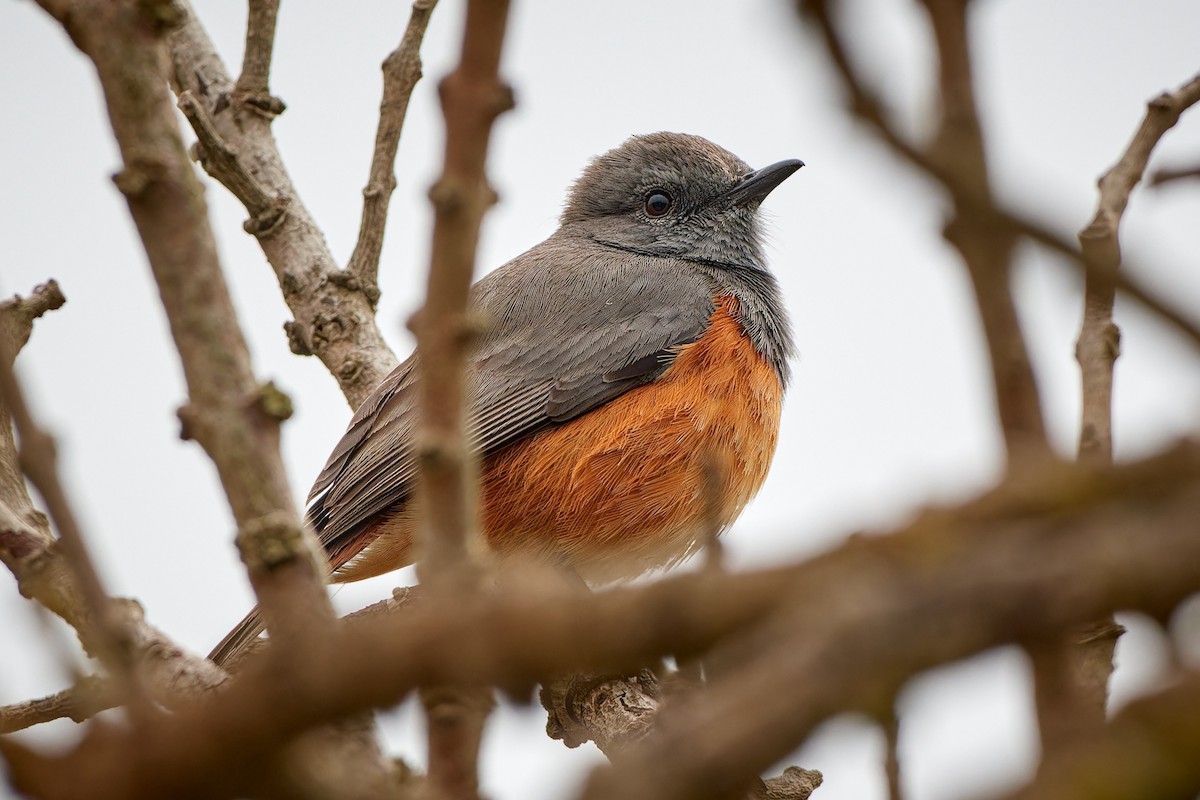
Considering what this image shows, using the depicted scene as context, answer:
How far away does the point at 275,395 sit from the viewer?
2.12 meters

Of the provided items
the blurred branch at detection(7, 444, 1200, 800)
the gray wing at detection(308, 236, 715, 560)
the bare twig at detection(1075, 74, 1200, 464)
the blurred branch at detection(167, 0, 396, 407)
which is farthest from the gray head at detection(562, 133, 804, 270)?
the blurred branch at detection(7, 444, 1200, 800)

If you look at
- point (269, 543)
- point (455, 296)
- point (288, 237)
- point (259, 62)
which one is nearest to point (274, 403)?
point (269, 543)

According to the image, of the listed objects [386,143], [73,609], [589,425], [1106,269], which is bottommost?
[1106,269]

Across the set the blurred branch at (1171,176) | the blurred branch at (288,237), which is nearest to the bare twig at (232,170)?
the blurred branch at (288,237)

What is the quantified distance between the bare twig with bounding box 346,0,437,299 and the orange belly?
1.28m

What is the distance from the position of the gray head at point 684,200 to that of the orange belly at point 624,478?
5.14 ft

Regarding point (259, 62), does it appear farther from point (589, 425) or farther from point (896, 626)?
point (896, 626)

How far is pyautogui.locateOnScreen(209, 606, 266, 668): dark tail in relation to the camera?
5605 millimetres

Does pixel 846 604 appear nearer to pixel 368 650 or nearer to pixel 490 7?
pixel 368 650

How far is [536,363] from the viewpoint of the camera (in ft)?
21.6

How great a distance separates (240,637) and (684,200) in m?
4.09

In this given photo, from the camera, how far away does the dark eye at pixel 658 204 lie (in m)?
8.05

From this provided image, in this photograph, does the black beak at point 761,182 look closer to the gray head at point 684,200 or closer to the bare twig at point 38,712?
the gray head at point 684,200

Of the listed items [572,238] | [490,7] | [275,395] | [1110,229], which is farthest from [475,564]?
[572,238]
